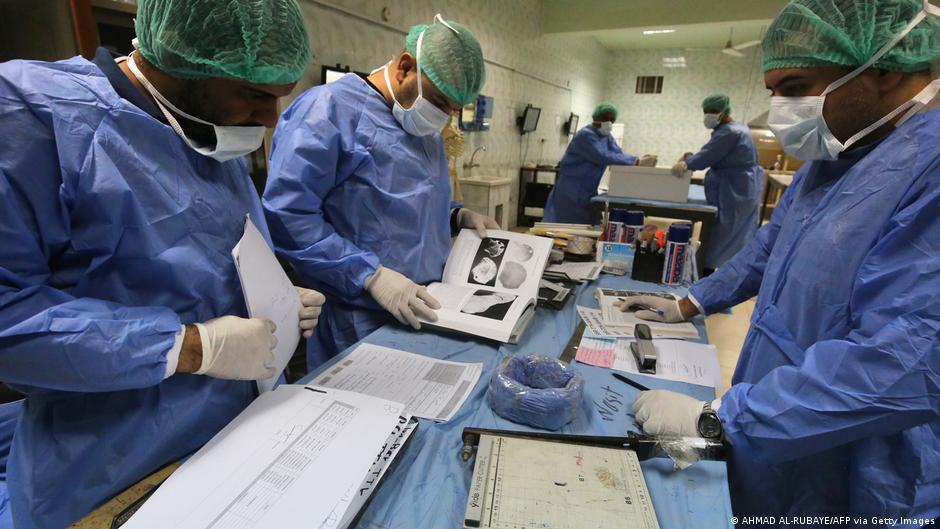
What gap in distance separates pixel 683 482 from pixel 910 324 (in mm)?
419

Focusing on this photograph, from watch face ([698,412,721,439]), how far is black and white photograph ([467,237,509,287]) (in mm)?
726

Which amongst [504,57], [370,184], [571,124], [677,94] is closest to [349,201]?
[370,184]

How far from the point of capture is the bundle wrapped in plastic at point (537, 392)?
33.1 inches

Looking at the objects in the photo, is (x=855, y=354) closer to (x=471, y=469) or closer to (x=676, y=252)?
(x=471, y=469)

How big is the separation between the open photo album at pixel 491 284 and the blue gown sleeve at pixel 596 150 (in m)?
3.02

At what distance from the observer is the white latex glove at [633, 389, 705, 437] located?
0.84m


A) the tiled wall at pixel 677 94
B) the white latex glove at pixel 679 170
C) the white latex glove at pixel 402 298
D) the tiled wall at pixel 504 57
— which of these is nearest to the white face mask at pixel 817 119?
the white latex glove at pixel 402 298

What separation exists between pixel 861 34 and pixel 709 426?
2.59 feet

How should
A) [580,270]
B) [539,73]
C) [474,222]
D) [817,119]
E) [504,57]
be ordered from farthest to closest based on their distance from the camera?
[539,73]
[504,57]
[580,270]
[474,222]
[817,119]

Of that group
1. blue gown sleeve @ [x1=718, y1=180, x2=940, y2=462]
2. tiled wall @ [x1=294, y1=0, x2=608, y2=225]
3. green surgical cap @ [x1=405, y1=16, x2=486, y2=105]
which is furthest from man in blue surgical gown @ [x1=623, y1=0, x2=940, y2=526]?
tiled wall @ [x1=294, y1=0, x2=608, y2=225]

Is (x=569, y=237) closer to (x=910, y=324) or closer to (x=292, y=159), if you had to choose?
(x=292, y=159)

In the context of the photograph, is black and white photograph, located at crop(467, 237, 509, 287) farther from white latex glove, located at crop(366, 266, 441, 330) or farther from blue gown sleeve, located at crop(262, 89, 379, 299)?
blue gown sleeve, located at crop(262, 89, 379, 299)

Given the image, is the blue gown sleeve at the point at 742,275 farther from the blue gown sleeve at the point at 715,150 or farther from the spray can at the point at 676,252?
the blue gown sleeve at the point at 715,150

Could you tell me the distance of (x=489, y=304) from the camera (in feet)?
4.24
